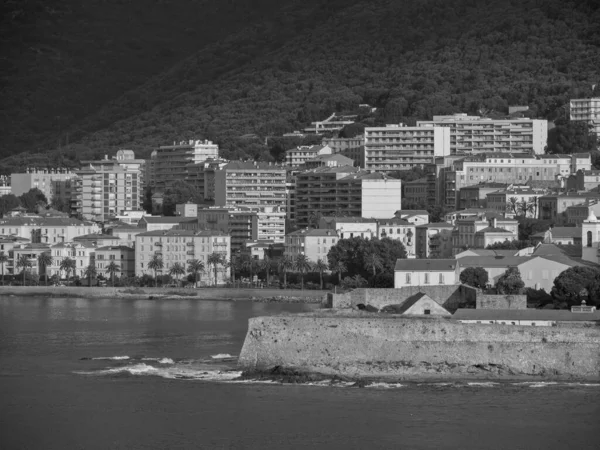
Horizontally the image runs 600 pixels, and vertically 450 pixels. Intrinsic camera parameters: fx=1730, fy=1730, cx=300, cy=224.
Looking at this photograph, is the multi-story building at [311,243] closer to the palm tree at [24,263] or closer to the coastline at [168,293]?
the coastline at [168,293]

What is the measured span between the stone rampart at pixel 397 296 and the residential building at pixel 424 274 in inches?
308

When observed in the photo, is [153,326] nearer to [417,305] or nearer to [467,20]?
[417,305]

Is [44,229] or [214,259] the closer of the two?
[214,259]

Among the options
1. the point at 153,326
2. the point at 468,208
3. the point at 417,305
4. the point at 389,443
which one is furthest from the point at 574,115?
the point at 389,443

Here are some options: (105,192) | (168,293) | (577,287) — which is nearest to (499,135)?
(105,192)

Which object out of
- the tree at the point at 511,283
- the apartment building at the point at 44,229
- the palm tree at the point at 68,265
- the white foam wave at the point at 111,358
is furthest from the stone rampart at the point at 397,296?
the apartment building at the point at 44,229

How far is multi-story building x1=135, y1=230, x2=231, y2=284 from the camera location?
96750 mm

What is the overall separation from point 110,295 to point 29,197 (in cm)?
4275

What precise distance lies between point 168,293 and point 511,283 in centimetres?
2904

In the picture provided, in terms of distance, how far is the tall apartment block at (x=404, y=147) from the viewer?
126875 millimetres

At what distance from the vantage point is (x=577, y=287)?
57.0m

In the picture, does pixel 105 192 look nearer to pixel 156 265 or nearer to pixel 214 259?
pixel 156 265

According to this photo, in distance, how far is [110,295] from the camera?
9038cm

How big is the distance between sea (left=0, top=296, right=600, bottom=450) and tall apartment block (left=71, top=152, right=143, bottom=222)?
2878 inches
